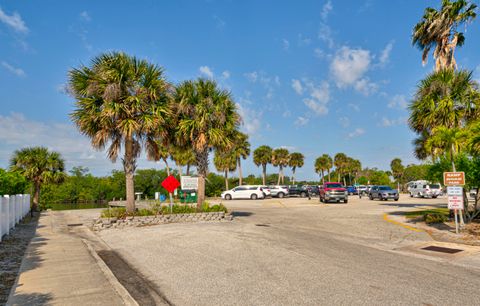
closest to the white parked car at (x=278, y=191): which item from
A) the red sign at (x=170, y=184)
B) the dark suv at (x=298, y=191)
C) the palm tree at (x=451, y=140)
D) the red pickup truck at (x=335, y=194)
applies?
the dark suv at (x=298, y=191)

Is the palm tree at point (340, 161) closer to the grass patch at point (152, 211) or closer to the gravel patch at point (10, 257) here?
the grass patch at point (152, 211)

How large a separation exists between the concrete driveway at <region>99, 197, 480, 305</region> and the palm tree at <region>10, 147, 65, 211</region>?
55.1ft

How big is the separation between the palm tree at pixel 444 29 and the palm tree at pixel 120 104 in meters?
18.2

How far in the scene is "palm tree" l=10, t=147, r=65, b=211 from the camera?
26234mm

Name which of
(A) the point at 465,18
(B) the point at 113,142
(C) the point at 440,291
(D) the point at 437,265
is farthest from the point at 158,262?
(A) the point at 465,18

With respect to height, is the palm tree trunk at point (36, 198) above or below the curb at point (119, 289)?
above

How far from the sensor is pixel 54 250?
974cm

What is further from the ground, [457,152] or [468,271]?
[457,152]

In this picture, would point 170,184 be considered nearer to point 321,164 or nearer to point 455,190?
point 455,190

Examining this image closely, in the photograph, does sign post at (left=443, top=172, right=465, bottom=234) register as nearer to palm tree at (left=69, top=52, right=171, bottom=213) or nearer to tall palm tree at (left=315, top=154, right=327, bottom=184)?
palm tree at (left=69, top=52, right=171, bottom=213)

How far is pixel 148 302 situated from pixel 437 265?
669 centimetres

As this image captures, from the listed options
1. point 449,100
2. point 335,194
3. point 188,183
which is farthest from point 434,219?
point 335,194

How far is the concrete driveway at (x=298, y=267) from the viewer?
18.3 feet

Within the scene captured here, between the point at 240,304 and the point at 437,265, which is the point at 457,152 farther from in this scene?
the point at 240,304
